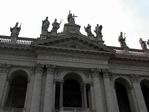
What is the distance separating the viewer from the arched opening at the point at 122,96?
91.3ft

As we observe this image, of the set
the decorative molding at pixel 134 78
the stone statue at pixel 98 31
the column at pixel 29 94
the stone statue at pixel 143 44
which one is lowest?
the column at pixel 29 94

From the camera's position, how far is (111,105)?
23.4 metres

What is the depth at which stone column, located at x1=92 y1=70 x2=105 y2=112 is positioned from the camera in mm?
23016

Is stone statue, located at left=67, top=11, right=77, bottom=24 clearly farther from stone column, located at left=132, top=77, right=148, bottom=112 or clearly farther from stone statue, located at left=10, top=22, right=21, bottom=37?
stone column, located at left=132, top=77, right=148, bottom=112

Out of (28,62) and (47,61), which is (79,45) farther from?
(28,62)

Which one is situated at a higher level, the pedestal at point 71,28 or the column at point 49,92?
the pedestal at point 71,28

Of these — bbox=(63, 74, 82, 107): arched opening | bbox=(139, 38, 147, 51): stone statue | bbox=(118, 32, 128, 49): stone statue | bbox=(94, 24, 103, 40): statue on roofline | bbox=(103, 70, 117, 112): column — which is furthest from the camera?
bbox=(139, 38, 147, 51): stone statue

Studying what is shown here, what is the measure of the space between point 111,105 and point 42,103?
304 inches

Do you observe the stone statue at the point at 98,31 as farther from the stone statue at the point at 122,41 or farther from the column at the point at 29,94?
the column at the point at 29,94

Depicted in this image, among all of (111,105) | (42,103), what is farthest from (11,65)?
(111,105)

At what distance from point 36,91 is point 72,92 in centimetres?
655

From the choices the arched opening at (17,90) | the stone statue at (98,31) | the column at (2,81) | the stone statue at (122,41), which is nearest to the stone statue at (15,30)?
the column at (2,81)

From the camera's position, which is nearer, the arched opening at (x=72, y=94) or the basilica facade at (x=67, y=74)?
the basilica facade at (x=67, y=74)

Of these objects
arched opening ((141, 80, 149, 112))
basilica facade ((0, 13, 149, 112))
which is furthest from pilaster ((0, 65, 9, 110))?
arched opening ((141, 80, 149, 112))
